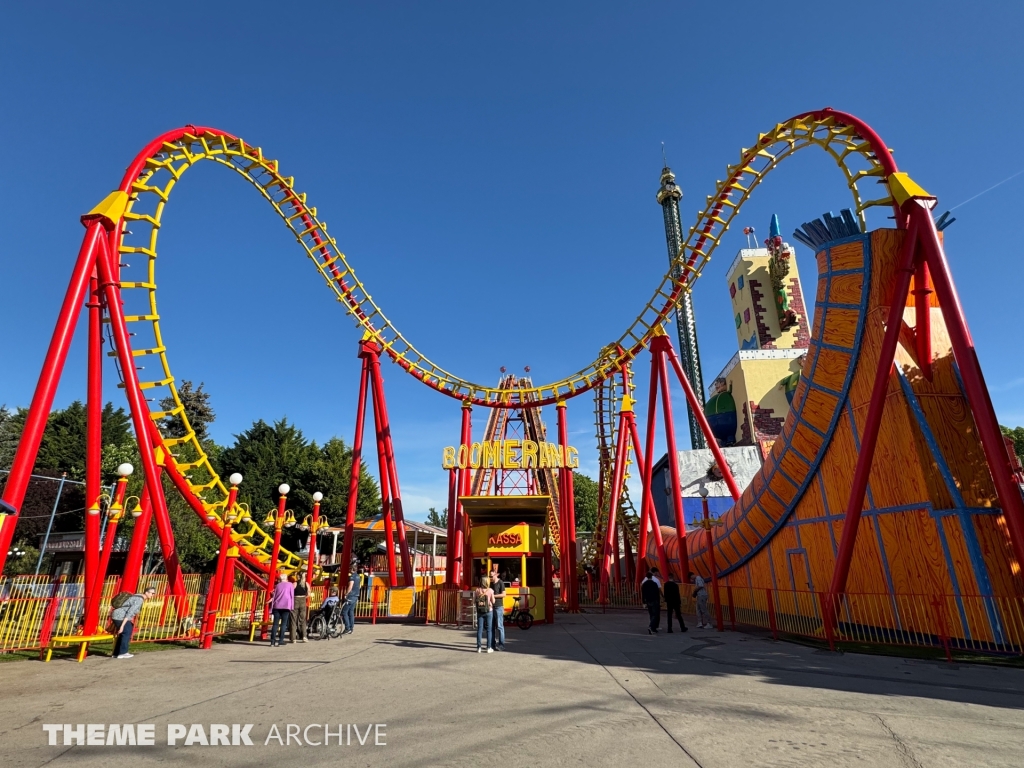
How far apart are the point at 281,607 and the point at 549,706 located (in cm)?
793

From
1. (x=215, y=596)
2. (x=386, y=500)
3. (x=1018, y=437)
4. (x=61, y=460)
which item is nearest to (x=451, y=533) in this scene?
(x=386, y=500)

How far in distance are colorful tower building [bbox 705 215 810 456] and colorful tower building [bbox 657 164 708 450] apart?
4.89 metres

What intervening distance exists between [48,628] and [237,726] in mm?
7742

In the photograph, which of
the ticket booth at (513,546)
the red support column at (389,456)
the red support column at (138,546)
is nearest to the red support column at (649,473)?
the ticket booth at (513,546)

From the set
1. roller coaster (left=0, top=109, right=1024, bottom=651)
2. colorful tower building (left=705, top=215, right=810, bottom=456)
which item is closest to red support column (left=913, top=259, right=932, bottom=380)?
roller coaster (left=0, top=109, right=1024, bottom=651)

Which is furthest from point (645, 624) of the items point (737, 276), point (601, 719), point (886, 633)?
point (737, 276)

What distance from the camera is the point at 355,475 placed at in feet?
61.1

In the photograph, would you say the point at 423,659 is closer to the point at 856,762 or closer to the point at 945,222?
the point at 856,762

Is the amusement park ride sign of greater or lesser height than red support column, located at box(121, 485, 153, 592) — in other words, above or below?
above

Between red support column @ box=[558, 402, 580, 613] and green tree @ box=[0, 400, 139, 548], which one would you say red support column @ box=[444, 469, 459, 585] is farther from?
green tree @ box=[0, 400, 139, 548]

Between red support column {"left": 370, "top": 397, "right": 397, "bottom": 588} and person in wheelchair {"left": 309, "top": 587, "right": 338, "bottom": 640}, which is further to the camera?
red support column {"left": 370, "top": 397, "right": 397, "bottom": 588}

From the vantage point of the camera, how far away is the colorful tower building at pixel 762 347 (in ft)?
127

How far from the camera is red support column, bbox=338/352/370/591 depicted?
17578 mm

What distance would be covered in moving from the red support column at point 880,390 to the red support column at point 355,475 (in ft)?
43.5
